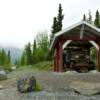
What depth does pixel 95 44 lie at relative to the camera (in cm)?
2836

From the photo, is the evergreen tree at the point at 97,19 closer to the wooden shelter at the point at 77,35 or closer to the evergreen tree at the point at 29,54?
the evergreen tree at the point at 29,54

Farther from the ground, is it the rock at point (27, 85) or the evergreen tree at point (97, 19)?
the evergreen tree at point (97, 19)

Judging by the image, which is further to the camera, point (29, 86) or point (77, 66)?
point (77, 66)

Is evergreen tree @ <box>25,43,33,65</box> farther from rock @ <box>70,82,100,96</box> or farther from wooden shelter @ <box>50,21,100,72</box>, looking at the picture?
rock @ <box>70,82,100,96</box>

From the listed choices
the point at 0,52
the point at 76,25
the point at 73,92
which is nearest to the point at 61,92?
the point at 73,92

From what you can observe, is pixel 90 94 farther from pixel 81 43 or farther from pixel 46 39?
pixel 46 39

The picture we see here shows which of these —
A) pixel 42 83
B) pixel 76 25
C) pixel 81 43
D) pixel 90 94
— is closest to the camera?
pixel 90 94

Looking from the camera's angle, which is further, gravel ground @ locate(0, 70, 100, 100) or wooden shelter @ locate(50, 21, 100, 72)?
wooden shelter @ locate(50, 21, 100, 72)

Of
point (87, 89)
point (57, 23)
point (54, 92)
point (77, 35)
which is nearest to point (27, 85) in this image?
point (54, 92)

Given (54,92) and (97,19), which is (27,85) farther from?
(97,19)

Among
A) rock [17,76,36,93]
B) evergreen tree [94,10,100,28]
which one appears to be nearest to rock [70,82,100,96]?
rock [17,76,36,93]

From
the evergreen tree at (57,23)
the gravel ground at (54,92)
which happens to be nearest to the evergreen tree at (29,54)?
the evergreen tree at (57,23)

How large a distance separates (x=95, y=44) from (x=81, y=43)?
2173mm

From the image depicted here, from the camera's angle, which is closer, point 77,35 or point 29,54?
point 77,35
